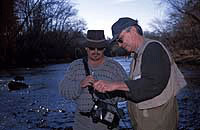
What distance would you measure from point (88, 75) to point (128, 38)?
0.93 metres

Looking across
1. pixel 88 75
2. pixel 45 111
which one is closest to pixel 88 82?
pixel 88 75

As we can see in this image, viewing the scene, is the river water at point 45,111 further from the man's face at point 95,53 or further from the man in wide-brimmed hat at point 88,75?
the man's face at point 95,53

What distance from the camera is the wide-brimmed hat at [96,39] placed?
344 cm

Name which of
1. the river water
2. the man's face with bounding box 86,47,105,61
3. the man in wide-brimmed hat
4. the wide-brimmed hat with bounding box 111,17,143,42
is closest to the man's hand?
the man in wide-brimmed hat

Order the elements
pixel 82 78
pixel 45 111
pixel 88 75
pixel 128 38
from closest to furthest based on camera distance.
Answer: pixel 128 38, pixel 88 75, pixel 82 78, pixel 45 111

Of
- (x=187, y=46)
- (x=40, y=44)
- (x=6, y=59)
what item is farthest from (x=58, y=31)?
(x=187, y=46)

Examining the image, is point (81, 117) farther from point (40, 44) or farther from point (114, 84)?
point (40, 44)

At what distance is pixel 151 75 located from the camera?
221 centimetres

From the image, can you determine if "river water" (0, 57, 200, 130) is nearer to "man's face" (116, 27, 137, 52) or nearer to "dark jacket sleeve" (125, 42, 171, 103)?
"man's face" (116, 27, 137, 52)

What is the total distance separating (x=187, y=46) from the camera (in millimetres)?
46438

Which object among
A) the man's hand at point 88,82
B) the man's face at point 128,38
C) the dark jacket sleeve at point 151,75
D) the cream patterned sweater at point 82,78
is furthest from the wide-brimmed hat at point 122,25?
the cream patterned sweater at point 82,78

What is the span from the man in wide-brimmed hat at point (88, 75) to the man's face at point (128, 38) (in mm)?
836

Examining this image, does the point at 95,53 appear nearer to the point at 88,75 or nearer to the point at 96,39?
the point at 96,39

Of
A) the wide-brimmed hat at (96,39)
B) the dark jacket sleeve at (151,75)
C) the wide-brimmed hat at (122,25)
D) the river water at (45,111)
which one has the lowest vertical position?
the river water at (45,111)
